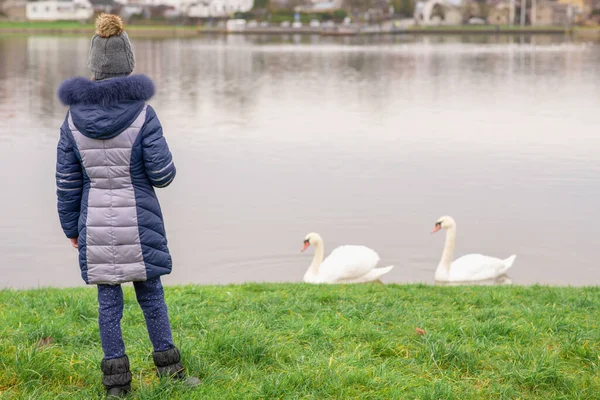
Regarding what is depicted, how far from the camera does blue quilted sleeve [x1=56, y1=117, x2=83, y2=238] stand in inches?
158

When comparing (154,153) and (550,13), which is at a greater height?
(550,13)

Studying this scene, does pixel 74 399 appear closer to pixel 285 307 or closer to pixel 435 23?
pixel 285 307

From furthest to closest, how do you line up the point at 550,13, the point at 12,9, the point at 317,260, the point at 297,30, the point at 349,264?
the point at 550,13, the point at 12,9, the point at 297,30, the point at 317,260, the point at 349,264

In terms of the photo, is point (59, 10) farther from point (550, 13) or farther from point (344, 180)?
point (344, 180)

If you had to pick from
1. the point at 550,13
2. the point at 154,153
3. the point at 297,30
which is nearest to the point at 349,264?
the point at 154,153

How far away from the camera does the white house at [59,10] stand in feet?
463

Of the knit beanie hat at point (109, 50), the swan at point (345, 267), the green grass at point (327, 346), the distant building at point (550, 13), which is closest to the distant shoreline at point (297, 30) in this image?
the distant building at point (550, 13)

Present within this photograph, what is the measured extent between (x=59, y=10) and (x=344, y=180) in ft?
453

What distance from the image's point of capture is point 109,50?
397cm

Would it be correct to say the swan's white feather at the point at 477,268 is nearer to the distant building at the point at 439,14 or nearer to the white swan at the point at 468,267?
the white swan at the point at 468,267

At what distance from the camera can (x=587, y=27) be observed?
144500 mm

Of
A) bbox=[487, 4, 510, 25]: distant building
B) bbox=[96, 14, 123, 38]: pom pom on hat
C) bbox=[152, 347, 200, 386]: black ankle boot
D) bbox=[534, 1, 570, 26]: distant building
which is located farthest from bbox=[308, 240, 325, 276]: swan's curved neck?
bbox=[487, 4, 510, 25]: distant building

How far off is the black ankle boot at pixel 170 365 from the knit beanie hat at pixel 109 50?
137 centimetres

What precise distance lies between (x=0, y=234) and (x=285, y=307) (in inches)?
257
